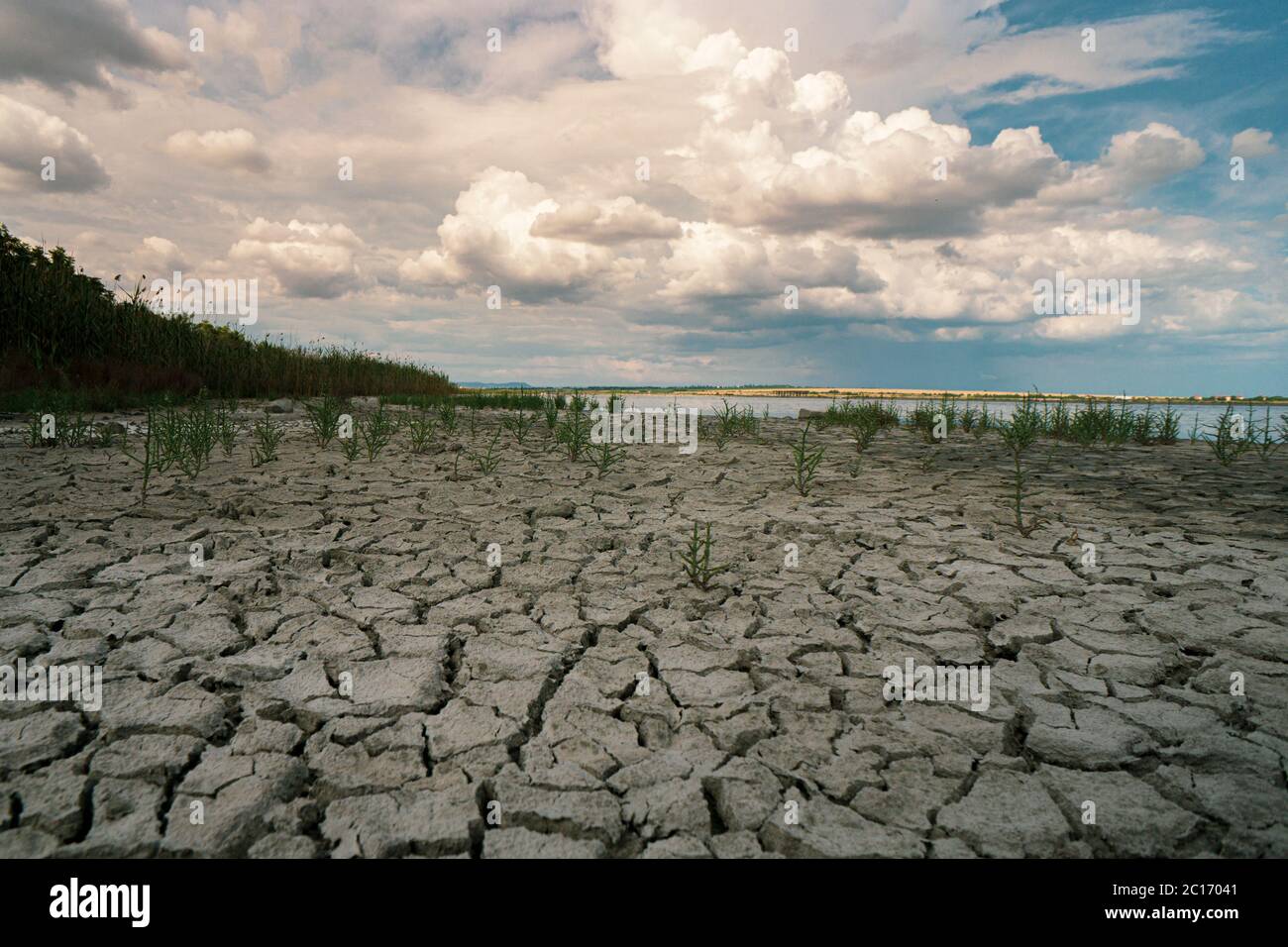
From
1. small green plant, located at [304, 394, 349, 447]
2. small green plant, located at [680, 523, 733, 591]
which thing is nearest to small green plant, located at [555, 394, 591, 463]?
small green plant, located at [304, 394, 349, 447]

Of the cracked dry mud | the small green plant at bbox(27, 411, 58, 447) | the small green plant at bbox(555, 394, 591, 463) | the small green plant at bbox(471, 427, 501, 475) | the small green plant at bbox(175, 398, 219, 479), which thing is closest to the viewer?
the cracked dry mud

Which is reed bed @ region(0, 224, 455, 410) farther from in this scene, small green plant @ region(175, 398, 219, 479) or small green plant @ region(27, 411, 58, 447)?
small green plant @ region(175, 398, 219, 479)

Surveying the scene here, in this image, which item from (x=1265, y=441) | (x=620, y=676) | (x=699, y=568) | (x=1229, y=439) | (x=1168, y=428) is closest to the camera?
(x=620, y=676)

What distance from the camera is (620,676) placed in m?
2.42

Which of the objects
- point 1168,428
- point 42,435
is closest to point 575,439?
point 42,435

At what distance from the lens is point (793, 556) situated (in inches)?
139

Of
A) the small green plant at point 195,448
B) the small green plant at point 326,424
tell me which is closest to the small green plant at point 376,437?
the small green plant at point 326,424

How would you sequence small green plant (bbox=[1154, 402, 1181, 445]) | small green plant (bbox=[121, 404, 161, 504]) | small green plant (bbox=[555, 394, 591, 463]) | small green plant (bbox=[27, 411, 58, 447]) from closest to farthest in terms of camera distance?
small green plant (bbox=[121, 404, 161, 504]) < small green plant (bbox=[27, 411, 58, 447]) < small green plant (bbox=[555, 394, 591, 463]) < small green plant (bbox=[1154, 402, 1181, 445])

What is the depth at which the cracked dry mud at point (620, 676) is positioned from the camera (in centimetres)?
171

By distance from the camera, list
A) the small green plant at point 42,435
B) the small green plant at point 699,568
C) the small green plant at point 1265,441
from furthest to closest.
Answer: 1. the small green plant at point 1265,441
2. the small green plant at point 42,435
3. the small green plant at point 699,568

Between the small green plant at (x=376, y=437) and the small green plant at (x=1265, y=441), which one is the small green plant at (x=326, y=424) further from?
the small green plant at (x=1265, y=441)

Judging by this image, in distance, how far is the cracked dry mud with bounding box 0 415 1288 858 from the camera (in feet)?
5.60

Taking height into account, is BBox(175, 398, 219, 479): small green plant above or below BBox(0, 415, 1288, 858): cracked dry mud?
above

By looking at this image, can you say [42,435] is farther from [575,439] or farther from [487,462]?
[575,439]
